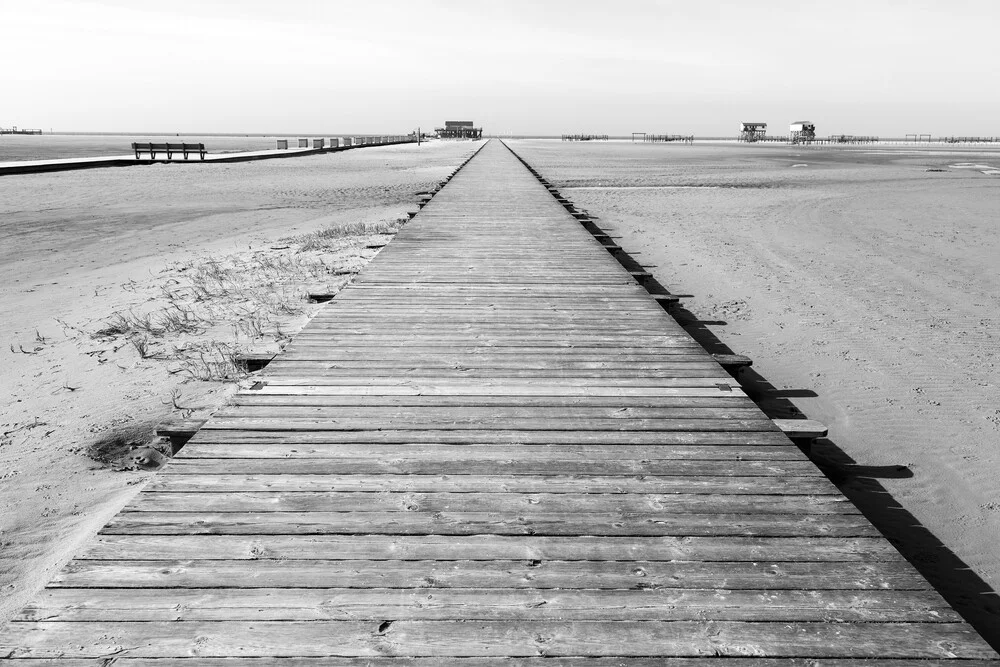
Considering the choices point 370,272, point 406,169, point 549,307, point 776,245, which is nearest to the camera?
point 549,307

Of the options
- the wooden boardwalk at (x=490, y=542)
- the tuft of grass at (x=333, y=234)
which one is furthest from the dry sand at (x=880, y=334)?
Result: the tuft of grass at (x=333, y=234)

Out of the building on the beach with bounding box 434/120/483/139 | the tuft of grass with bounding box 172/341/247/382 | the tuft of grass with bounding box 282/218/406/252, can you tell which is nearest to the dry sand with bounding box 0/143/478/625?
the tuft of grass with bounding box 172/341/247/382

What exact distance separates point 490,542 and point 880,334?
20.4ft

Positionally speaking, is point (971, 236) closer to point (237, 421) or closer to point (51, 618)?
point (237, 421)

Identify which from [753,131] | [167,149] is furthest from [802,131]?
[167,149]

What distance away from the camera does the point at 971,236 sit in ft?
40.0

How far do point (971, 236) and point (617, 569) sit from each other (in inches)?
541

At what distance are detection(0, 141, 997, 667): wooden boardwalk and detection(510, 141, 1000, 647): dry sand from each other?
50.0 inches

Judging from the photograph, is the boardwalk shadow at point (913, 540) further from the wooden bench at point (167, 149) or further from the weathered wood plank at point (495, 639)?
the wooden bench at point (167, 149)

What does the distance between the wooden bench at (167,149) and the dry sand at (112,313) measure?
16958mm

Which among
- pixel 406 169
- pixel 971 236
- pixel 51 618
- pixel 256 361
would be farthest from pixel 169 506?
pixel 406 169

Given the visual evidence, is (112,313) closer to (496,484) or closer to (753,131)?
(496,484)

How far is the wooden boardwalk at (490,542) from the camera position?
5.94 feet

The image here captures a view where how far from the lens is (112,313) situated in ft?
24.8
